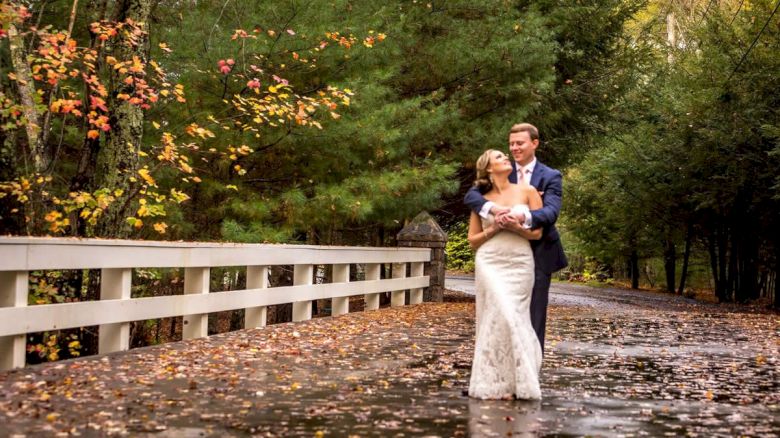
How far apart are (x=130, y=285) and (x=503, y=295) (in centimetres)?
372

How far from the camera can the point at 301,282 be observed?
46.8ft

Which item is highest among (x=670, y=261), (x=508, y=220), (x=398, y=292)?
(x=508, y=220)

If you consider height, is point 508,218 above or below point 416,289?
above

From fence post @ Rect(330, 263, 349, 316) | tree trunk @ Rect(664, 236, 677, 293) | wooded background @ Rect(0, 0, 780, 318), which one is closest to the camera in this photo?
wooded background @ Rect(0, 0, 780, 318)

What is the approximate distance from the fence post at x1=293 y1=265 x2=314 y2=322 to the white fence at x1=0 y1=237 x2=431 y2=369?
1cm

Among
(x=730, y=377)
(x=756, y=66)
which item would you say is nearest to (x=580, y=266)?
(x=756, y=66)

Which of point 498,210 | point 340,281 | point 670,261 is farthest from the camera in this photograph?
point 670,261

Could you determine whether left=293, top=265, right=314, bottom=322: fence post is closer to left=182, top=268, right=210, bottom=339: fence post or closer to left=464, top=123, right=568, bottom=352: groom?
left=182, top=268, right=210, bottom=339: fence post

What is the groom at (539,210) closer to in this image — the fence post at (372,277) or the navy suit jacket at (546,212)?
the navy suit jacket at (546,212)

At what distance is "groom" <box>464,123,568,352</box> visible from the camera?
774 centimetres

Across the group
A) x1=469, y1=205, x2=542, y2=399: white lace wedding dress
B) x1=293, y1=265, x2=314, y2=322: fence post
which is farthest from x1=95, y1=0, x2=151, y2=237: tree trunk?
x1=469, y1=205, x2=542, y2=399: white lace wedding dress

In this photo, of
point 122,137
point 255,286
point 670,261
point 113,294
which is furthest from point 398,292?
point 670,261

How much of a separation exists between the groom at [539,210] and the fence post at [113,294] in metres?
3.39

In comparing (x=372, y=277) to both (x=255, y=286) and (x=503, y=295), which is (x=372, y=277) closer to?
(x=255, y=286)
